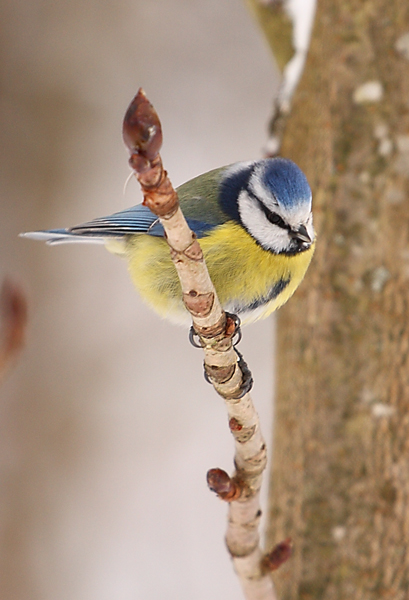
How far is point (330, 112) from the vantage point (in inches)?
78.4

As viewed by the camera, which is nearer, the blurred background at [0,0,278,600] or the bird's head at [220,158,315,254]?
the bird's head at [220,158,315,254]

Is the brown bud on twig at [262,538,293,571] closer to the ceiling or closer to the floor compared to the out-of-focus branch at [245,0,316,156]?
closer to the floor

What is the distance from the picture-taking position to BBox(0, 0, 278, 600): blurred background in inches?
142

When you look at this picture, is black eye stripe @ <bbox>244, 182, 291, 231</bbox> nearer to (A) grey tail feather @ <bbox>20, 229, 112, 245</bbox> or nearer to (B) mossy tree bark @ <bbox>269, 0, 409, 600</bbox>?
(B) mossy tree bark @ <bbox>269, 0, 409, 600</bbox>

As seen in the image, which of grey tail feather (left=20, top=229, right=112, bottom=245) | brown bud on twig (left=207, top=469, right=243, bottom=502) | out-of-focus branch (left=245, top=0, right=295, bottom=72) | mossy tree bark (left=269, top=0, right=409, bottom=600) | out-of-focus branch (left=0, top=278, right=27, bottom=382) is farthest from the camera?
out-of-focus branch (left=245, top=0, right=295, bottom=72)

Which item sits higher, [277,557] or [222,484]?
[222,484]

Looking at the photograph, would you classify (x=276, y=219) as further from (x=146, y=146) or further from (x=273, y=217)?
(x=146, y=146)

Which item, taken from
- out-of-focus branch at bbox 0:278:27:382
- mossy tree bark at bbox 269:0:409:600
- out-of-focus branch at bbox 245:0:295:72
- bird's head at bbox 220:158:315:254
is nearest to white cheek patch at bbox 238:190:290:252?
bird's head at bbox 220:158:315:254

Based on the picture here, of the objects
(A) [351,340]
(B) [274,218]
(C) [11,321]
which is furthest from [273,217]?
(C) [11,321]

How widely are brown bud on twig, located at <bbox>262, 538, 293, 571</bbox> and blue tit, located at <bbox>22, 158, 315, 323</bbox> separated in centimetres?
58

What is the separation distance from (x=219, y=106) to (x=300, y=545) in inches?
142

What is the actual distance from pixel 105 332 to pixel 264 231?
8.65ft

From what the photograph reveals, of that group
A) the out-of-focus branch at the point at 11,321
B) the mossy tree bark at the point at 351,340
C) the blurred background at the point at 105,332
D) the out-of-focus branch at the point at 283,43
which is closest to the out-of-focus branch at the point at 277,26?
the out-of-focus branch at the point at 283,43

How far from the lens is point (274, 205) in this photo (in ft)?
5.24
